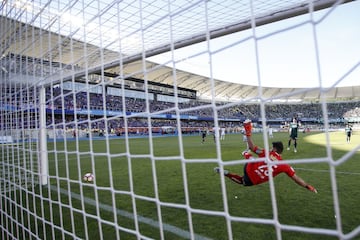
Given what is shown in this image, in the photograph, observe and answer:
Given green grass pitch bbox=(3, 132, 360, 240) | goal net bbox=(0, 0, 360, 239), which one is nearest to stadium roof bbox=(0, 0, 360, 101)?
goal net bbox=(0, 0, 360, 239)

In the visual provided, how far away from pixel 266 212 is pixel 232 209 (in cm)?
50

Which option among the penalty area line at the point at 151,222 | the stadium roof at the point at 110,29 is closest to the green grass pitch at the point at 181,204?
the penalty area line at the point at 151,222

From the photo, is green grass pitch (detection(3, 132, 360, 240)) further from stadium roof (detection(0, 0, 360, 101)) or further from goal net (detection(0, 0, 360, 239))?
stadium roof (detection(0, 0, 360, 101))

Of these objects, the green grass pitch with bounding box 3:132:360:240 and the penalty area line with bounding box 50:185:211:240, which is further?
the penalty area line with bounding box 50:185:211:240

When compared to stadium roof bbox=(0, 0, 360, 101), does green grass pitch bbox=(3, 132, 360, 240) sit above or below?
below

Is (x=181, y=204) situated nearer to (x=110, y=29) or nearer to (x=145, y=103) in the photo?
(x=145, y=103)

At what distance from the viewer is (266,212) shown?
152 inches

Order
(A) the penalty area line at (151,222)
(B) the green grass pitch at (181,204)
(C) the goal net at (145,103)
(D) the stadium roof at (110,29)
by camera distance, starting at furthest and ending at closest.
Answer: (A) the penalty area line at (151,222) < (B) the green grass pitch at (181,204) < (D) the stadium roof at (110,29) < (C) the goal net at (145,103)

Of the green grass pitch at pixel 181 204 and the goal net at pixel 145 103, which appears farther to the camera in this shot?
the green grass pitch at pixel 181 204

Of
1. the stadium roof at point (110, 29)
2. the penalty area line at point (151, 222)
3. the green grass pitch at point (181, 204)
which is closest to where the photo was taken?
the stadium roof at point (110, 29)

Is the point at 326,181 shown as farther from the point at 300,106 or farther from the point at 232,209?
the point at 300,106

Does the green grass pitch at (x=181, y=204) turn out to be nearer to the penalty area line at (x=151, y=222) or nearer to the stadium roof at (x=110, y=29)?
the penalty area line at (x=151, y=222)

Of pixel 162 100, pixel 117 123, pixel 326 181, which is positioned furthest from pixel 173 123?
pixel 326 181

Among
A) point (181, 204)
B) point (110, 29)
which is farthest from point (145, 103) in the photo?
point (181, 204)
